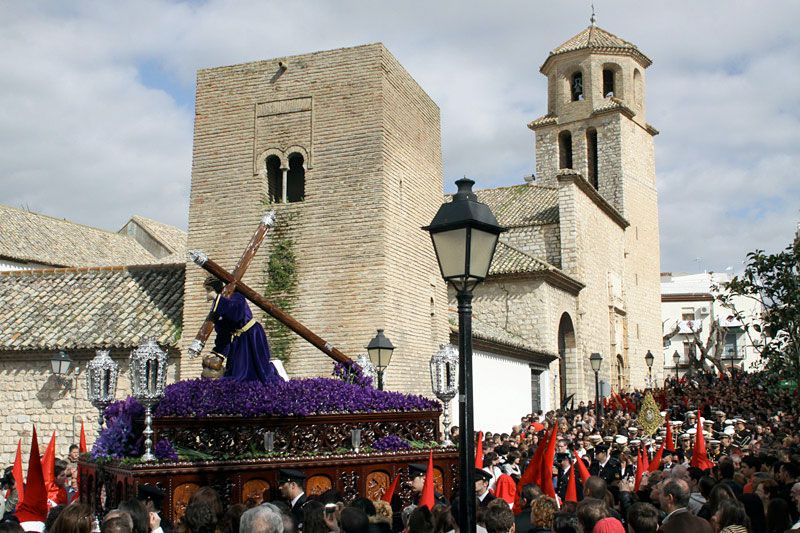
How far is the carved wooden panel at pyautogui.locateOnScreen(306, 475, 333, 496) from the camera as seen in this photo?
9.73 m

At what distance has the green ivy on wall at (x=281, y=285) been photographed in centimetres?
1867

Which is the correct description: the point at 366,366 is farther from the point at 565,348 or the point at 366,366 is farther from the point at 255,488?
the point at 565,348

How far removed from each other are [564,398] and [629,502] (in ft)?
83.0

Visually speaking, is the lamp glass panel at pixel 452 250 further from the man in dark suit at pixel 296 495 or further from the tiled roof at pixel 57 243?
the tiled roof at pixel 57 243

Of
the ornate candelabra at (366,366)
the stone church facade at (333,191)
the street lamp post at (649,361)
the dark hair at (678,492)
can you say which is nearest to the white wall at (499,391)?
the stone church facade at (333,191)

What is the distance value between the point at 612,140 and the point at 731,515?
3861 centimetres

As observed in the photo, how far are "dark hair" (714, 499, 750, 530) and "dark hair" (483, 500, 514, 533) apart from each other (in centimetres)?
150

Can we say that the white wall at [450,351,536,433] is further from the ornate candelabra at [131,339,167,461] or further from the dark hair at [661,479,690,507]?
the dark hair at [661,479,690,507]

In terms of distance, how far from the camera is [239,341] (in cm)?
1109

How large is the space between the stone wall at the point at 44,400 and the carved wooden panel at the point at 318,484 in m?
9.89

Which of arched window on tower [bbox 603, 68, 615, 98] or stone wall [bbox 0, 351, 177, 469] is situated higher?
arched window on tower [bbox 603, 68, 615, 98]

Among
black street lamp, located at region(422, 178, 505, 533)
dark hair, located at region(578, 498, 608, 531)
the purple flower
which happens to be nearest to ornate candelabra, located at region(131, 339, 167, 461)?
the purple flower

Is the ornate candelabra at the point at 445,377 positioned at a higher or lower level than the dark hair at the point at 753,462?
higher

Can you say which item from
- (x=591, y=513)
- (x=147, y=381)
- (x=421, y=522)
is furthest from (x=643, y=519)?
(x=147, y=381)
